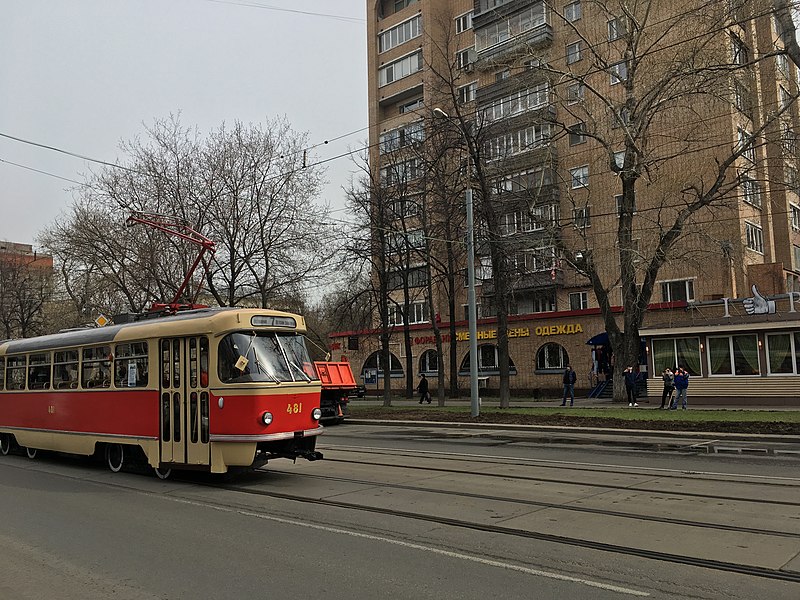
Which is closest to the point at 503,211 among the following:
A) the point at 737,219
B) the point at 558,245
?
the point at 558,245

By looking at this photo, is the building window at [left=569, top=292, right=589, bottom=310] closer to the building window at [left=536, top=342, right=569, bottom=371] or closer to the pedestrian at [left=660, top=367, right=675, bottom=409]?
the building window at [left=536, top=342, right=569, bottom=371]

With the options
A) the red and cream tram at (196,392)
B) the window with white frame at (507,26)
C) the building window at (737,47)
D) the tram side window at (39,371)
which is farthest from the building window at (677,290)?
the tram side window at (39,371)

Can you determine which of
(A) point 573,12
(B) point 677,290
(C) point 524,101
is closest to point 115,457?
(C) point 524,101

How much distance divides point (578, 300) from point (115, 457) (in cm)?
3323

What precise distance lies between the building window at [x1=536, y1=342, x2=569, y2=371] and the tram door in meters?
31.2

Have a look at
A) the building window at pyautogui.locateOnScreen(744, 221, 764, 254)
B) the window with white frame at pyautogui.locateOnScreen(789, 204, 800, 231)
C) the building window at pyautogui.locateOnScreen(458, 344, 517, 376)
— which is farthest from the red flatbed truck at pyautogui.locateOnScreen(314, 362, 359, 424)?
the window with white frame at pyautogui.locateOnScreen(789, 204, 800, 231)

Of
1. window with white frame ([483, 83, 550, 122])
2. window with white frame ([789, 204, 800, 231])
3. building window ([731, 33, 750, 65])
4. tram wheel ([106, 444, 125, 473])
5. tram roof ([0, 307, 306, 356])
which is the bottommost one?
tram wheel ([106, 444, 125, 473])

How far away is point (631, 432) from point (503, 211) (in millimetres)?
12917

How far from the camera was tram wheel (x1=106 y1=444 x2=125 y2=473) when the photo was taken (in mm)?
12727

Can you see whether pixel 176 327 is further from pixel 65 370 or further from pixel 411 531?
pixel 411 531

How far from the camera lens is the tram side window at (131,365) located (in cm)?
1193

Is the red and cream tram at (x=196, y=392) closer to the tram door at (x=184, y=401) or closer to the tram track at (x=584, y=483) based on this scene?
the tram door at (x=184, y=401)

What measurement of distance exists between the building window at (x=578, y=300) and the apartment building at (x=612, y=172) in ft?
0.48

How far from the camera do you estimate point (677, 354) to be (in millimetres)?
29406
